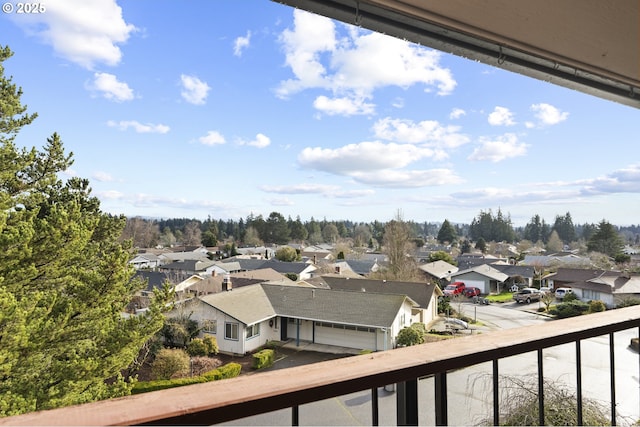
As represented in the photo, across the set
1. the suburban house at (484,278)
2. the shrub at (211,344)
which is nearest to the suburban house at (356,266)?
the suburban house at (484,278)

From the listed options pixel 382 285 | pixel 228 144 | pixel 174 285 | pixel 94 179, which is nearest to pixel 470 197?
pixel 382 285

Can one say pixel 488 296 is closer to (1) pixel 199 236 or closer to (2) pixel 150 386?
(1) pixel 199 236

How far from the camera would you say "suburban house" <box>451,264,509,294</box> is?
2855mm

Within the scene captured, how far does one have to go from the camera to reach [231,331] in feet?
8.63

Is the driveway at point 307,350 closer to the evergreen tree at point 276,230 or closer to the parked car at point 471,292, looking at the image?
the evergreen tree at point 276,230

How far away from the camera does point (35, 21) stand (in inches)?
58.9

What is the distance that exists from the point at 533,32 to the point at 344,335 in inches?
84.9

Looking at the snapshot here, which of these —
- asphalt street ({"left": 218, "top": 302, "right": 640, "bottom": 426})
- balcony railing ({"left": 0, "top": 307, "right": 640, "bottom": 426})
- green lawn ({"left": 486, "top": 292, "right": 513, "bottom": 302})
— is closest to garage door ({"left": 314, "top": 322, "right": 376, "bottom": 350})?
asphalt street ({"left": 218, "top": 302, "right": 640, "bottom": 426})

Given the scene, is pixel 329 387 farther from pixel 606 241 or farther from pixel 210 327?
pixel 606 241

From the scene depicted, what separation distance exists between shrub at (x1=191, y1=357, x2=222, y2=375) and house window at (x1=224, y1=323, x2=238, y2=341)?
0.21 meters

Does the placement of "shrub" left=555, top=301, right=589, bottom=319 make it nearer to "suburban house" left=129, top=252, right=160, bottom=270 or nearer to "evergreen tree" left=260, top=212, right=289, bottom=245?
"evergreen tree" left=260, top=212, right=289, bottom=245

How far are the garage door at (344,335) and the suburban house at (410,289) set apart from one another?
1.58ft

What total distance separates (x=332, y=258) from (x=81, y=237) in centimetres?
209

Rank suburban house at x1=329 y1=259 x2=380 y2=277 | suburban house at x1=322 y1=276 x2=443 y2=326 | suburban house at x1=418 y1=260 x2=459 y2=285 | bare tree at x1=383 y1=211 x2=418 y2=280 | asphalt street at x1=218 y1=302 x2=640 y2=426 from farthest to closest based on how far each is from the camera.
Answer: suburban house at x1=329 y1=259 x2=380 y2=277
bare tree at x1=383 y1=211 x2=418 y2=280
suburban house at x1=418 y1=260 x2=459 y2=285
suburban house at x1=322 y1=276 x2=443 y2=326
asphalt street at x1=218 y1=302 x2=640 y2=426
